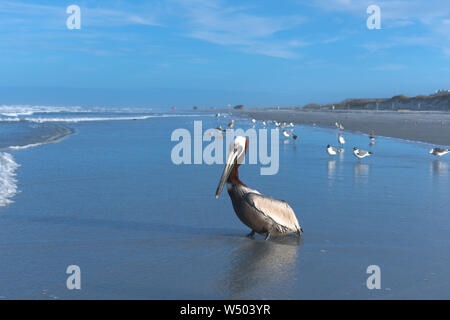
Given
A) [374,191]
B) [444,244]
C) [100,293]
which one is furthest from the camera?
[374,191]

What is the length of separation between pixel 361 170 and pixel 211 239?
20.1 feet

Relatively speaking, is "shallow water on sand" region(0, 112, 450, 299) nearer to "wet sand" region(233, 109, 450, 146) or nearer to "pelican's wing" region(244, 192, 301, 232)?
"pelican's wing" region(244, 192, 301, 232)

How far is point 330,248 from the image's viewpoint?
14.8ft

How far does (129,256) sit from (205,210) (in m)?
1.97

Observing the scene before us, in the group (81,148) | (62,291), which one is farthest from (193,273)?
(81,148)

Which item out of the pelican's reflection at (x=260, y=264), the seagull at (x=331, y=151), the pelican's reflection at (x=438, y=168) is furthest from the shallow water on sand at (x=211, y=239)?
the seagull at (x=331, y=151)

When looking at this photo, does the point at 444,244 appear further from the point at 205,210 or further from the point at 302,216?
the point at 205,210

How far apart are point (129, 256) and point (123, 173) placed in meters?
5.13

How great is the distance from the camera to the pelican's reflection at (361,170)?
9.11 meters

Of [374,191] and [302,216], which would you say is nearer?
[302,216]

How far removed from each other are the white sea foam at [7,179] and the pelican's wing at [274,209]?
3.62 meters

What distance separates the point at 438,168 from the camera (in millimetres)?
10133

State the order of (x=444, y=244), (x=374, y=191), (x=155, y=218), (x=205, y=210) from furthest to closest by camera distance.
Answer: (x=374, y=191) → (x=205, y=210) → (x=155, y=218) → (x=444, y=244)

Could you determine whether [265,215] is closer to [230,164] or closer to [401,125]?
[230,164]
